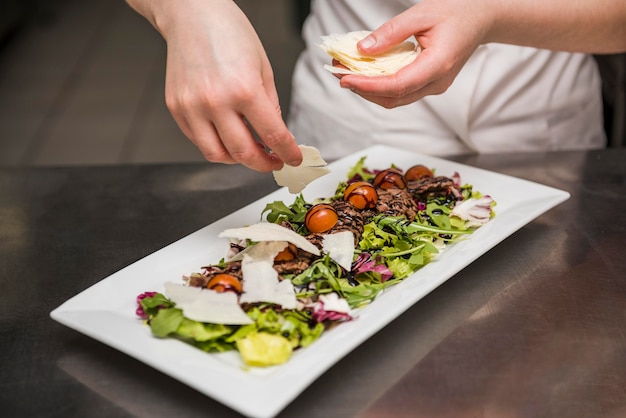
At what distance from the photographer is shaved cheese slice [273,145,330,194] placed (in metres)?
1.14

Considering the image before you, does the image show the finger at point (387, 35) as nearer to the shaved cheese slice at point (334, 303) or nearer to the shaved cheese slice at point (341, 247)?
the shaved cheese slice at point (341, 247)

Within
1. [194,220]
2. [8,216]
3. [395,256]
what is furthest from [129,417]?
[8,216]

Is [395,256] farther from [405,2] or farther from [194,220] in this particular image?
[405,2]

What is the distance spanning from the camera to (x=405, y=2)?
1.57 metres

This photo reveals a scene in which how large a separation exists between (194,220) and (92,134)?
2.53 meters

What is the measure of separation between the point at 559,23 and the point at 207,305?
0.91 meters

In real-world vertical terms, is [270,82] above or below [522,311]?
above

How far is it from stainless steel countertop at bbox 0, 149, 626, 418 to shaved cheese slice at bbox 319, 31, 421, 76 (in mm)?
344

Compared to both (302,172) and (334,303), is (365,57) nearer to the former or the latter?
(302,172)

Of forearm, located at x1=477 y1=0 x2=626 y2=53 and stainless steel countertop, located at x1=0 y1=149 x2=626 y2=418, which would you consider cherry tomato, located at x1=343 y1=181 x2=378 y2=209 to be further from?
forearm, located at x1=477 y1=0 x2=626 y2=53

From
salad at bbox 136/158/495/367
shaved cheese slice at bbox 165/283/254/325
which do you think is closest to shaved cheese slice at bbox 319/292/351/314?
salad at bbox 136/158/495/367

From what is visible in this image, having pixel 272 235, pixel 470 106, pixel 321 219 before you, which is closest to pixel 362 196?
pixel 321 219

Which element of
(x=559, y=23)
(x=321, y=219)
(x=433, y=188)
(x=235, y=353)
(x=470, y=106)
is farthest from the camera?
(x=470, y=106)

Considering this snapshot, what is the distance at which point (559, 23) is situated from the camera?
4.51ft
